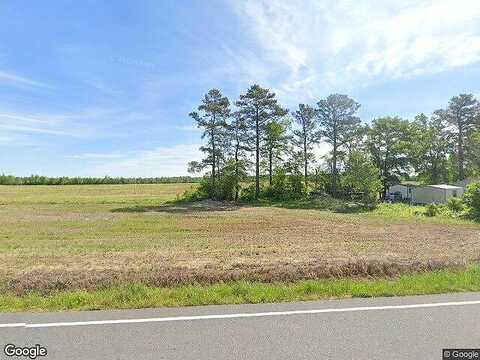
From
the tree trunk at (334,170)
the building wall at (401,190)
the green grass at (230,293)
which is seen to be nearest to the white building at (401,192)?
the building wall at (401,190)

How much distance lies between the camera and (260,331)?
14.7 ft

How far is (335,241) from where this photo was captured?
45.6ft

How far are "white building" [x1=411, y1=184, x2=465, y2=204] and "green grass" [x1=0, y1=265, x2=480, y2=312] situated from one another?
3922cm

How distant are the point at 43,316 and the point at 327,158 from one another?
1644 inches

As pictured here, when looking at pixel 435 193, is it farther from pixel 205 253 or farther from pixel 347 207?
pixel 205 253

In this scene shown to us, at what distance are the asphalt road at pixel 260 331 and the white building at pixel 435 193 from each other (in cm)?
4125

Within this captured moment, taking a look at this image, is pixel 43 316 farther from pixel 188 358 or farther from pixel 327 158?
pixel 327 158

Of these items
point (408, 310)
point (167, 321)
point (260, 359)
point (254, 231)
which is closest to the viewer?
point (260, 359)

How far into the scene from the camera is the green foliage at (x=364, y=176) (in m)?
34.9

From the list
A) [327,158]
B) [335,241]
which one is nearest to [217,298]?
[335,241]

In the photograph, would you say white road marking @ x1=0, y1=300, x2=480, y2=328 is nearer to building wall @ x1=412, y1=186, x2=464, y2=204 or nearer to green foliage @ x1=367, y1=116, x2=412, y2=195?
building wall @ x1=412, y1=186, x2=464, y2=204

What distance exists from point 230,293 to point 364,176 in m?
31.3

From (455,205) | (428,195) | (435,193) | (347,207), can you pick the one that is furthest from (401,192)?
(455,205)

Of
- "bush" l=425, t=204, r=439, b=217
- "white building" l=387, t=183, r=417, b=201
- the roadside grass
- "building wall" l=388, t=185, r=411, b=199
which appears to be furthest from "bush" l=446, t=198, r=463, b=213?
"building wall" l=388, t=185, r=411, b=199
